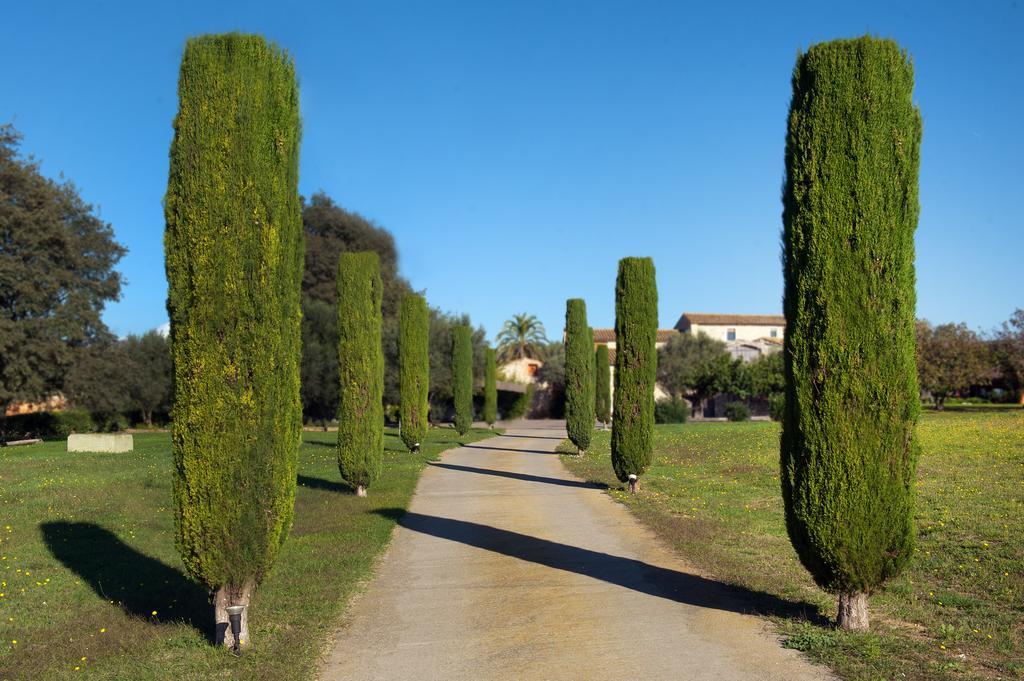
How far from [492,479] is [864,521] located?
45.4 feet

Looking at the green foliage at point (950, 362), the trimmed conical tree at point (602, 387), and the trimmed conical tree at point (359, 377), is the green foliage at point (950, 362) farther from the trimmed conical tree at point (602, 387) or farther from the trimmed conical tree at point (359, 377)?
the trimmed conical tree at point (359, 377)

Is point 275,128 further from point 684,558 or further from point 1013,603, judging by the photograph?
point 1013,603

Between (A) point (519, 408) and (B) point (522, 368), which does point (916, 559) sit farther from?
(B) point (522, 368)

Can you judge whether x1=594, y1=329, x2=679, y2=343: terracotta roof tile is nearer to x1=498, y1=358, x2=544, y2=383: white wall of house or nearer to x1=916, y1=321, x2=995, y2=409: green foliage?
Answer: x1=498, y1=358, x2=544, y2=383: white wall of house

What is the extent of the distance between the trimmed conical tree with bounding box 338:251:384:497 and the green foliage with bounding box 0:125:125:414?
877 inches

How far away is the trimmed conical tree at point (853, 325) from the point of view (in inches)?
266

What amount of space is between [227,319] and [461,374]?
100 ft

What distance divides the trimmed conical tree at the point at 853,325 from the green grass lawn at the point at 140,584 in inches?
196

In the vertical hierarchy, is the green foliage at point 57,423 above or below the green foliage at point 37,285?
below

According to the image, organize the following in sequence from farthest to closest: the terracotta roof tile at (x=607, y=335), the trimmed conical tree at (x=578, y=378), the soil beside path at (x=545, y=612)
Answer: the terracotta roof tile at (x=607, y=335) < the trimmed conical tree at (x=578, y=378) < the soil beside path at (x=545, y=612)

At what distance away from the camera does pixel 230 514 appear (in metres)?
6.72

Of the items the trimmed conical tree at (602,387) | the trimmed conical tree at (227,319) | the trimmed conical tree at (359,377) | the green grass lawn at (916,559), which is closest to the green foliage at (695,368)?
the trimmed conical tree at (602,387)

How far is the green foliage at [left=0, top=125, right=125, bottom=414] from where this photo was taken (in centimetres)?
3212

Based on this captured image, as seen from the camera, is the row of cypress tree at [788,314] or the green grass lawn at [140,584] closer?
the green grass lawn at [140,584]
